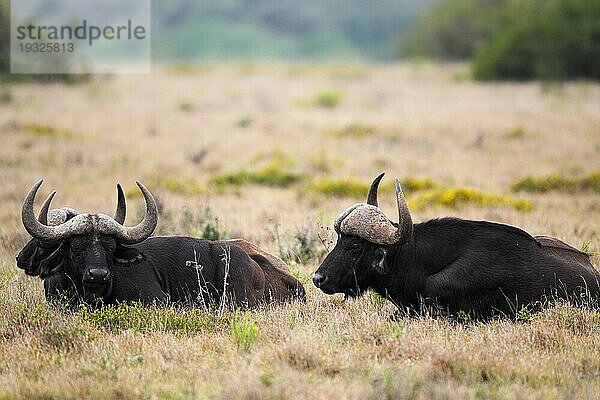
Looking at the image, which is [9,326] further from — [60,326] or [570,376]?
[570,376]

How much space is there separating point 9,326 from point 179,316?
5.09 ft

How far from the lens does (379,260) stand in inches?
331

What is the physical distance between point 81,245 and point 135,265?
27.3 inches

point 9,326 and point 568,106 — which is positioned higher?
point 568,106

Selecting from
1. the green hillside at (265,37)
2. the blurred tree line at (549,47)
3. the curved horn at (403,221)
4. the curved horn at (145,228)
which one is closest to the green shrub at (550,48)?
the blurred tree line at (549,47)

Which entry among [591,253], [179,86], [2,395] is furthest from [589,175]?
[179,86]

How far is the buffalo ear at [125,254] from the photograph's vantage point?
833cm

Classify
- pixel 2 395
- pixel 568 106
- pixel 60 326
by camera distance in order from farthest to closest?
pixel 568 106, pixel 60 326, pixel 2 395

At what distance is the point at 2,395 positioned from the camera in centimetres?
621

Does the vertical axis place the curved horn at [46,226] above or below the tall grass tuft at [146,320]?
above

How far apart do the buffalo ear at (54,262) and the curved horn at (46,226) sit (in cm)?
17

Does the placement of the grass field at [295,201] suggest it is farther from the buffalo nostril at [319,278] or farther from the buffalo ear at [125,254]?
the buffalo ear at [125,254]

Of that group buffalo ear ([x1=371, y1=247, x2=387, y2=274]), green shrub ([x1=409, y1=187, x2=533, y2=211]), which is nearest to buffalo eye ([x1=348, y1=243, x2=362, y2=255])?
buffalo ear ([x1=371, y1=247, x2=387, y2=274])

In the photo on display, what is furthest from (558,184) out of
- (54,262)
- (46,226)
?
(46,226)
